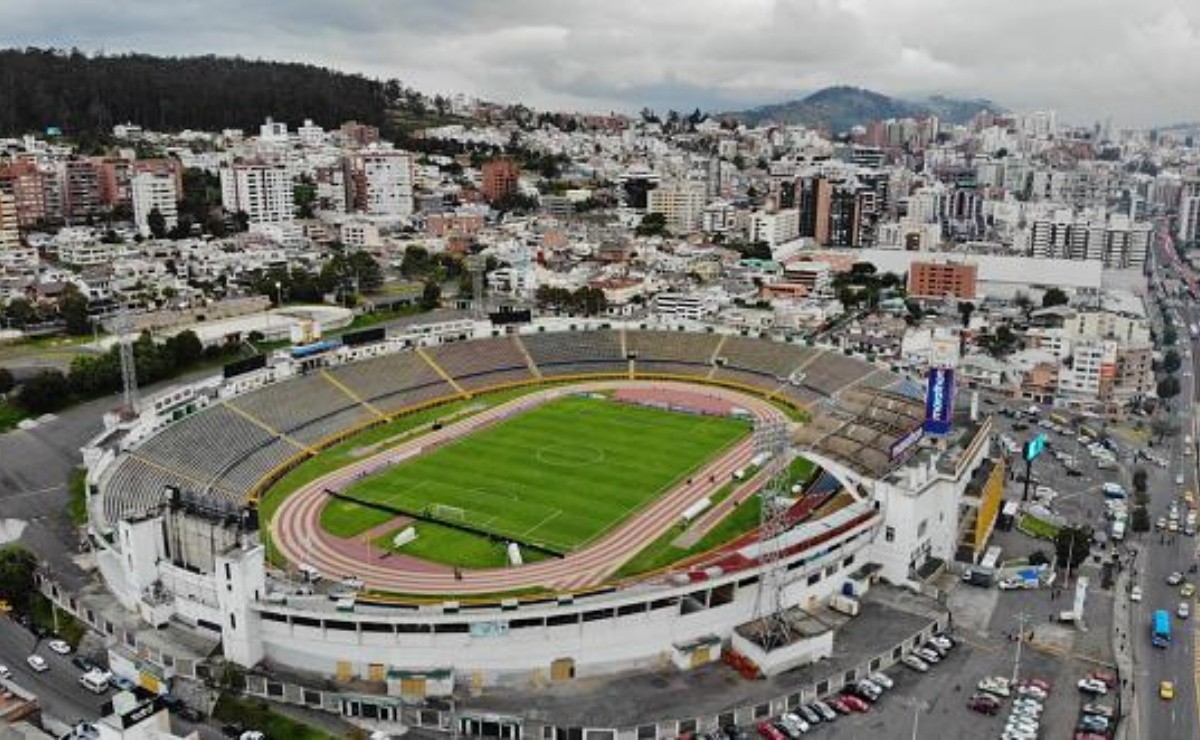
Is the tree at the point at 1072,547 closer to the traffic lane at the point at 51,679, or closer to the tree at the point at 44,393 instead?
the traffic lane at the point at 51,679

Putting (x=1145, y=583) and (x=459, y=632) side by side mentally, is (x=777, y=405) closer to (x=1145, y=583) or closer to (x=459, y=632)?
A: (x=1145, y=583)

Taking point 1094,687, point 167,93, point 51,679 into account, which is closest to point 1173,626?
point 1094,687

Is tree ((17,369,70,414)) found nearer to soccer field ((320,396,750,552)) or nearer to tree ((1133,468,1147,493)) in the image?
soccer field ((320,396,750,552))

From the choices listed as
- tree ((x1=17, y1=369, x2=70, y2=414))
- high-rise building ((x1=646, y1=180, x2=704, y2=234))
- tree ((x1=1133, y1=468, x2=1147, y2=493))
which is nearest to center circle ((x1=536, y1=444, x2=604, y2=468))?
tree ((x1=1133, y1=468, x2=1147, y2=493))

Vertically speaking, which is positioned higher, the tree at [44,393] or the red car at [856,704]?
the tree at [44,393]

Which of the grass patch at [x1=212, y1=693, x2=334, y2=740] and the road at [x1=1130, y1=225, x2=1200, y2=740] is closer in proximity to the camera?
the grass patch at [x1=212, y1=693, x2=334, y2=740]

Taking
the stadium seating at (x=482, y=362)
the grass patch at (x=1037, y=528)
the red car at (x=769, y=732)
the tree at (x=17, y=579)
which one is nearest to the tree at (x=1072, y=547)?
the grass patch at (x=1037, y=528)
